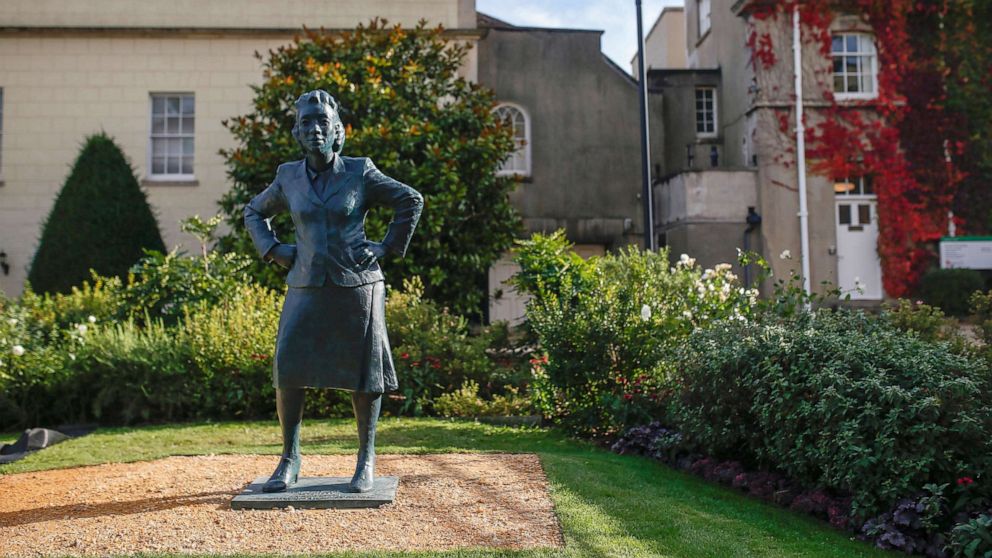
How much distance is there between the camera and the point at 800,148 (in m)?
18.2

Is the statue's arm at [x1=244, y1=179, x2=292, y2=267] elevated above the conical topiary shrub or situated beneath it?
situated beneath

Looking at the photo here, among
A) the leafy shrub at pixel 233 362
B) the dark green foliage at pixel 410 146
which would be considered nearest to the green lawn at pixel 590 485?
the leafy shrub at pixel 233 362

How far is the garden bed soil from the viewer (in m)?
4.64

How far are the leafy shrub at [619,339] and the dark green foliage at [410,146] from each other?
14.1 feet

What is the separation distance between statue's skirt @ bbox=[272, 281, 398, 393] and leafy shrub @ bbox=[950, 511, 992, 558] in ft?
11.7

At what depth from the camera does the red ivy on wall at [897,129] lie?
18.3 metres

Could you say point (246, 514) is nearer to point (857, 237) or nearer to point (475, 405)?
point (475, 405)

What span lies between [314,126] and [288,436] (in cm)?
203

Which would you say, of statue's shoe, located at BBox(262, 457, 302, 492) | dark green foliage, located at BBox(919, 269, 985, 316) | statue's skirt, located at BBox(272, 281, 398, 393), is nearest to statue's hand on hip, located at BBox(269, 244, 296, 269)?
statue's skirt, located at BBox(272, 281, 398, 393)

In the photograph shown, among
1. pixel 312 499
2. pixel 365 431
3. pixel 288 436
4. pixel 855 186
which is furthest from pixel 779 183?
pixel 312 499

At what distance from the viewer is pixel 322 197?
5.47 m

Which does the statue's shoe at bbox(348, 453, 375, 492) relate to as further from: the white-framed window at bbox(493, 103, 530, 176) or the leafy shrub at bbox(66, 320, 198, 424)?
the white-framed window at bbox(493, 103, 530, 176)

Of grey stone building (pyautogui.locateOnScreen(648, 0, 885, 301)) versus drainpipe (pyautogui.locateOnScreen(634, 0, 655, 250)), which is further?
grey stone building (pyautogui.locateOnScreen(648, 0, 885, 301))

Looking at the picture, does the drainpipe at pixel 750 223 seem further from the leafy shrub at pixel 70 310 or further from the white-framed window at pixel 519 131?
the leafy shrub at pixel 70 310
